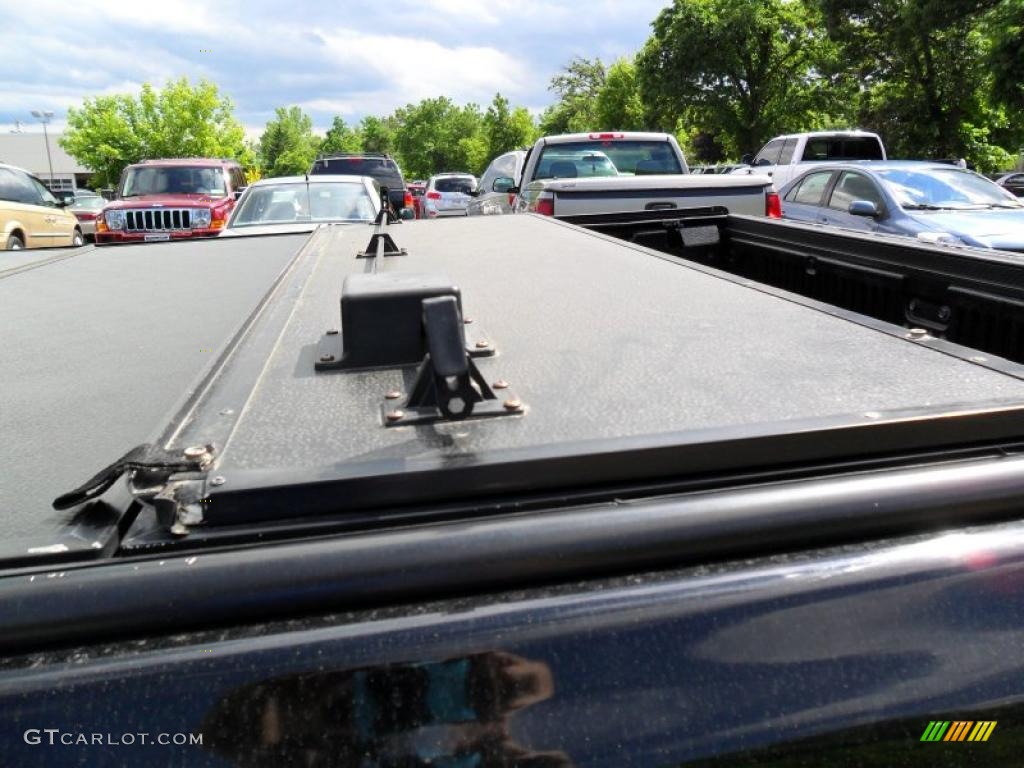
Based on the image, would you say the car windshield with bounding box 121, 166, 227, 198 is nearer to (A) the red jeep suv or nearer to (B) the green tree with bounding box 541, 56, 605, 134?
(A) the red jeep suv

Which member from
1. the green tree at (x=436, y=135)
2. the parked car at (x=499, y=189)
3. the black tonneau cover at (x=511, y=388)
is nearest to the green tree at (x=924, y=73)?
the parked car at (x=499, y=189)

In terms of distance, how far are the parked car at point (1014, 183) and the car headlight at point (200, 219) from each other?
2297 centimetres

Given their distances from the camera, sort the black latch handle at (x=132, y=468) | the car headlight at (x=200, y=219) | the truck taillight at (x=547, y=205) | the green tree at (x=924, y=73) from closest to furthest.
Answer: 1. the black latch handle at (x=132, y=468)
2. the truck taillight at (x=547, y=205)
3. the car headlight at (x=200, y=219)
4. the green tree at (x=924, y=73)

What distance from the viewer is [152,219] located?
1353 cm

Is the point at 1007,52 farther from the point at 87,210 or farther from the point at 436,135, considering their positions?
the point at 436,135

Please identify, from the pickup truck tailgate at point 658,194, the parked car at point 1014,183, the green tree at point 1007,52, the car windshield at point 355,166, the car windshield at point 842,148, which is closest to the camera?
the pickup truck tailgate at point 658,194

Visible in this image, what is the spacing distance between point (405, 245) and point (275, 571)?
89.4 inches

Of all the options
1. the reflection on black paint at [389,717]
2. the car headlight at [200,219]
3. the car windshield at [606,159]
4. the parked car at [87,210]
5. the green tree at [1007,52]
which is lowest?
the parked car at [87,210]

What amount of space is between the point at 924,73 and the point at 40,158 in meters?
71.3

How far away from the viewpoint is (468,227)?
353cm

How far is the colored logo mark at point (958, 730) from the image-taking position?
35.0 inches

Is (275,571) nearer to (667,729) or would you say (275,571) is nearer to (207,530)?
(207,530)

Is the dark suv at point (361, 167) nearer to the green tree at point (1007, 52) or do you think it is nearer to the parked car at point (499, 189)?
the parked car at point (499, 189)

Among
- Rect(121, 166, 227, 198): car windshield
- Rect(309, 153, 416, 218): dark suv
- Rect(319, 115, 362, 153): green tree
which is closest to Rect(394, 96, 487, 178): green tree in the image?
Rect(319, 115, 362, 153): green tree
